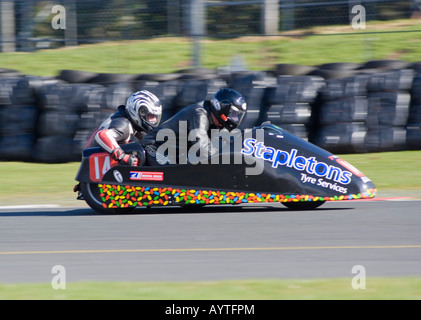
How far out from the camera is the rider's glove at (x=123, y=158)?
748 cm

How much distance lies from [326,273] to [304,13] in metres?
10.6

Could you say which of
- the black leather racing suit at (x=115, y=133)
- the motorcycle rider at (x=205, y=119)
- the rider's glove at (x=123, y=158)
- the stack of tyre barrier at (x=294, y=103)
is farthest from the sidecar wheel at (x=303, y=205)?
the stack of tyre barrier at (x=294, y=103)

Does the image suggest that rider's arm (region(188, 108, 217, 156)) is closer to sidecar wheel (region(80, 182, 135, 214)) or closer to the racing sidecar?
the racing sidecar

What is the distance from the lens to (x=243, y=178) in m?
7.22

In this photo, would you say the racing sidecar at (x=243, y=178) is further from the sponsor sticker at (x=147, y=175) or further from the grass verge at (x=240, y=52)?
the grass verge at (x=240, y=52)

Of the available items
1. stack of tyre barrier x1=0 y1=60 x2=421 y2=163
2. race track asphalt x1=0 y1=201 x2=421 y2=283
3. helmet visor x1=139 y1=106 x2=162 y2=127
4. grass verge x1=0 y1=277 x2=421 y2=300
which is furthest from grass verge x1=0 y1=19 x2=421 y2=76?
grass verge x1=0 y1=277 x2=421 y2=300

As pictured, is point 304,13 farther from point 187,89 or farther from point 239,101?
point 239,101

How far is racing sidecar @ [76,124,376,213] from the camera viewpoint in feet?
23.2

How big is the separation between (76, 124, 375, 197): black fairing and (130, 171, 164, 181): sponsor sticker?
2 centimetres

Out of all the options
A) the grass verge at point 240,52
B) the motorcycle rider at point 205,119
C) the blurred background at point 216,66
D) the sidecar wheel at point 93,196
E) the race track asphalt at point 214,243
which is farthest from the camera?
the grass verge at point 240,52

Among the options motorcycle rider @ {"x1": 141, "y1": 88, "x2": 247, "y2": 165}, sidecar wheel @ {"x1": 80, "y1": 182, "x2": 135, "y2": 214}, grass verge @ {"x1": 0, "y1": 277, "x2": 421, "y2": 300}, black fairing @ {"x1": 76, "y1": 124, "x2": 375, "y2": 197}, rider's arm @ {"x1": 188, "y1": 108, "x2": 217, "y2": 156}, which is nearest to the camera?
grass verge @ {"x1": 0, "y1": 277, "x2": 421, "y2": 300}

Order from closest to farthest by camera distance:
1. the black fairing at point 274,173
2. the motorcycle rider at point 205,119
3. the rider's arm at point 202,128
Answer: the black fairing at point 274,173, the rider's arm at point 202,128, the motorcycle rider at point 205,119

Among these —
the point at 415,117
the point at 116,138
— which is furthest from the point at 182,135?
the point at 415,117

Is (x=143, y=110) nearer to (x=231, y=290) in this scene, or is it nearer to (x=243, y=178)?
(x=243, y=178)
